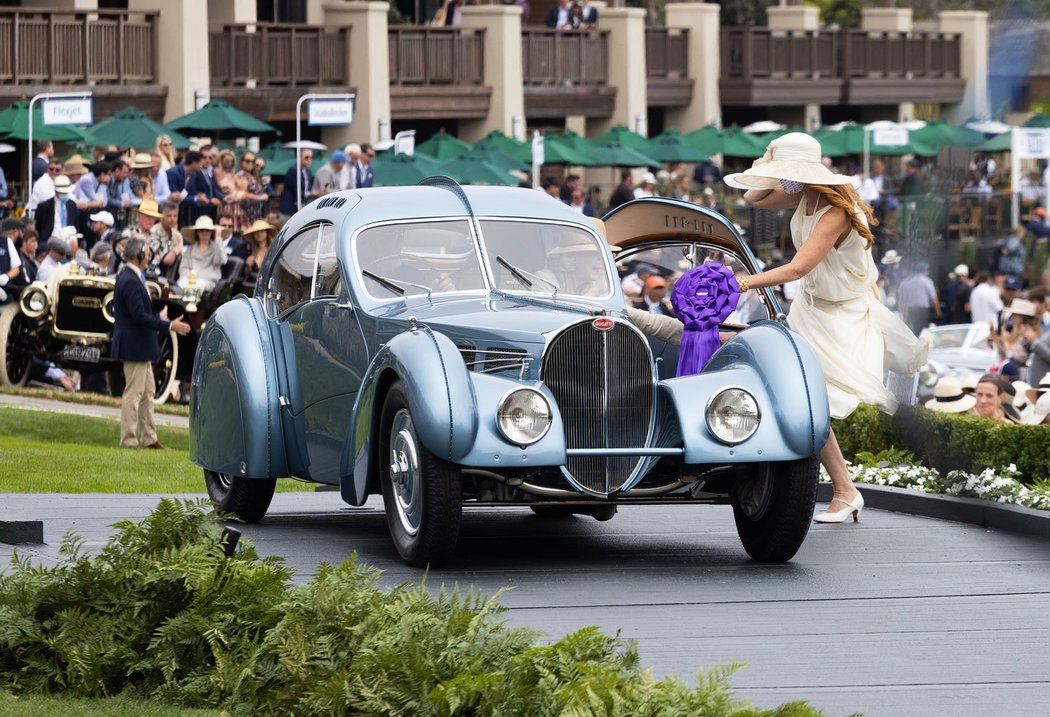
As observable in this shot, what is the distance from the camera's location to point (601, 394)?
8.75m

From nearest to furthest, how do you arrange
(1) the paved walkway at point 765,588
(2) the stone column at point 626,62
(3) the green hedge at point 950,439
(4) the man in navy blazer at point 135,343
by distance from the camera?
(1) the paved walkway at point 765,588 → (3) the green hedge at point 950,439 → (4) the man in navy blazer at point 135,343 → (2) the stone column at point 626,62

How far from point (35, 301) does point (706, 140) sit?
84.1 ft

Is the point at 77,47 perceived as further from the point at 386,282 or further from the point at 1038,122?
the point at 386,282

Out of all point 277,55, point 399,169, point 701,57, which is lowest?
point 399,169

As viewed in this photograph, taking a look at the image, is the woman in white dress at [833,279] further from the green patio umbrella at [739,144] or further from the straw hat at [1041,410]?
the green patio umbrella at [739,144]

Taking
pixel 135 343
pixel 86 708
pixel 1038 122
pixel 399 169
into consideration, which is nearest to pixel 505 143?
pixel 399 169

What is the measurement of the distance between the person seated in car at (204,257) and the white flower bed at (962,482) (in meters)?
11.7

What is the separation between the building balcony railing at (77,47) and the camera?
1335 inches

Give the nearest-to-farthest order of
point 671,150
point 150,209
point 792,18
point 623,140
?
point 150,209 → point 623,140 → point 671,150 → point 792,18

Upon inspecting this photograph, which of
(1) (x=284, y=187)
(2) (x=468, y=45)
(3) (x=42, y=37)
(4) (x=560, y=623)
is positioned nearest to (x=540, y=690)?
(4) (x=560, y=623)

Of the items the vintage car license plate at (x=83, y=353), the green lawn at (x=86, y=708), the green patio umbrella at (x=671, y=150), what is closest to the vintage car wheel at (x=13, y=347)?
the vintage car license plate at (x=83, y=353)

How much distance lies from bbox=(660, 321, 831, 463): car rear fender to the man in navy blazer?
9.40 m

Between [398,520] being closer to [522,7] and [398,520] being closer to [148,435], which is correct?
[148,435]

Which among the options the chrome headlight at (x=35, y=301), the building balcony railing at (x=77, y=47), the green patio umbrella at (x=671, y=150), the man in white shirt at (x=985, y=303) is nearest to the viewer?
the chrome headlight at (x=35, y=301)
